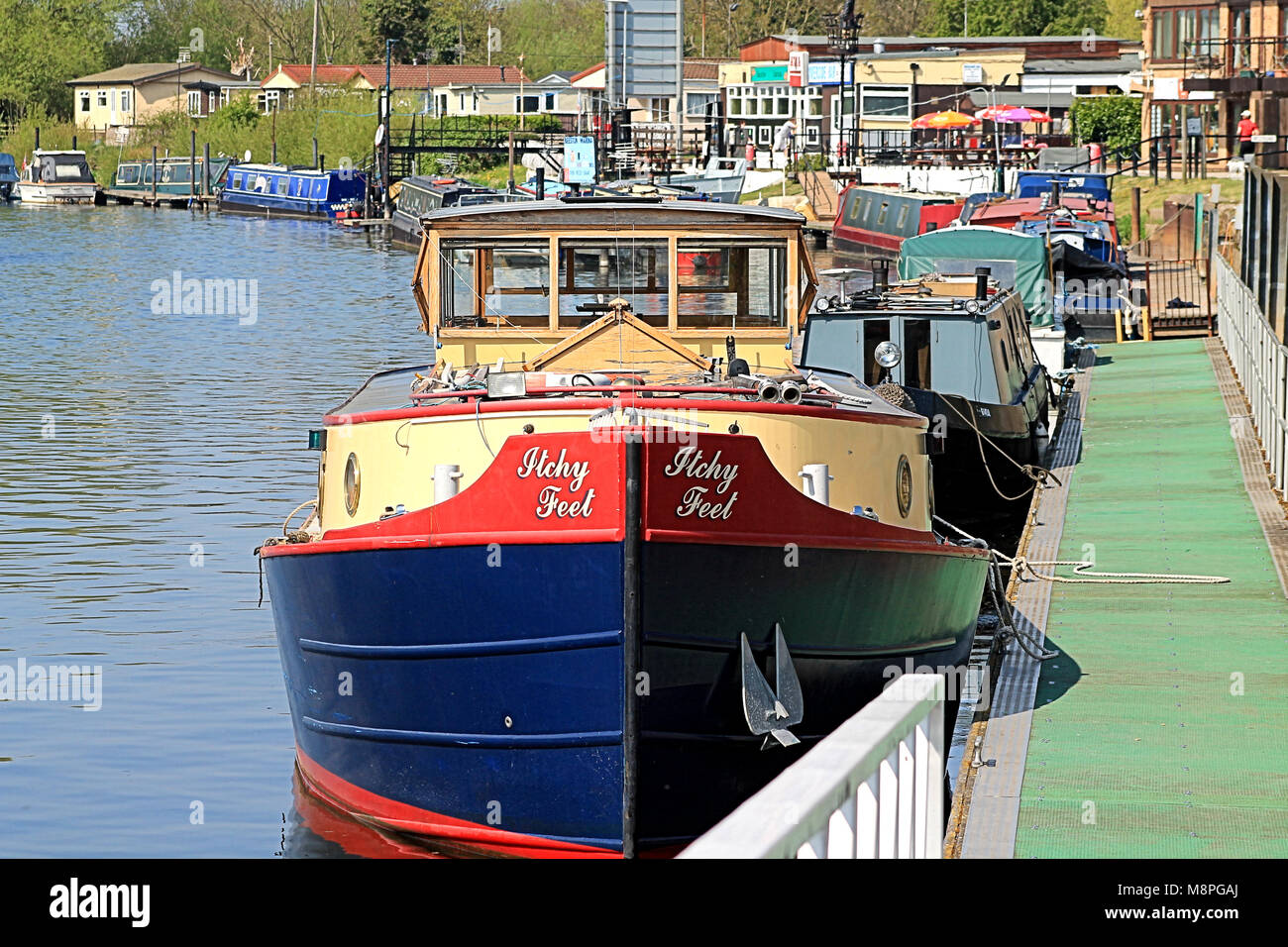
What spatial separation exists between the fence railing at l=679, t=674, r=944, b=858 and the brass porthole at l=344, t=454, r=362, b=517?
5452 millimetres

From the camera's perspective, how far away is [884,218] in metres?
51.0

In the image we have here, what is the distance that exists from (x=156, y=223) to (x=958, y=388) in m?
55.8

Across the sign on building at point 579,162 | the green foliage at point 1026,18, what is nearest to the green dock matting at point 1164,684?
the sign on building at point 579,162

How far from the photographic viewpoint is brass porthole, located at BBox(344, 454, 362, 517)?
10.1 meters

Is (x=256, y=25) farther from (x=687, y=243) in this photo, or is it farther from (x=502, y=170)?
(x=687, y=243)

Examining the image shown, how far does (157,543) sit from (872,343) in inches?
307

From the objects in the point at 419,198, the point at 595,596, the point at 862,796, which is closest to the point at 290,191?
the point at 419,198

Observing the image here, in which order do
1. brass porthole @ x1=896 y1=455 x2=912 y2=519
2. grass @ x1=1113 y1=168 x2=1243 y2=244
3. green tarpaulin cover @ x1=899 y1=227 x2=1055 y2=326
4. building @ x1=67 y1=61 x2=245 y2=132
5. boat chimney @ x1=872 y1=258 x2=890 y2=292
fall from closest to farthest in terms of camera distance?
brass porthole @ x1=896 y1=455 x2=912 y2=519, boat chimney @ x1=872 y1=258 x2=890 y2=292, green tarpaulin cover @ x1=899 y1=227 x2=1055 y2=326, grass @ x1=1113 y1=168 x2=1243 y2=244, building @ x1=67 y1=61 x2=245 y2=132

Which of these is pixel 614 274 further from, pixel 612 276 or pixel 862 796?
pixel 862 796

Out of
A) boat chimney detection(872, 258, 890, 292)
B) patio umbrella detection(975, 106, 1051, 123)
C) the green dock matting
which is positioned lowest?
the green dock matting

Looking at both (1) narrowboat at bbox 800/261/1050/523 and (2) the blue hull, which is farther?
(1) narrowboat at bbox 800/261/1050/523

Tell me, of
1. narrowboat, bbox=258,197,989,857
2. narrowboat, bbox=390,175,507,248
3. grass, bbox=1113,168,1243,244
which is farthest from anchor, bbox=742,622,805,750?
narrowboat, bbox=390,175,507,248

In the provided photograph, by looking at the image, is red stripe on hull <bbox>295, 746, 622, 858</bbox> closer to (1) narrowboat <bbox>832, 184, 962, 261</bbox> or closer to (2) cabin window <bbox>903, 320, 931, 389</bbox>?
(2) cabin window <bbox>903, 320, 931, 389</bbox>

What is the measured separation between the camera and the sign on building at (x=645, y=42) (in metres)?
40.7
